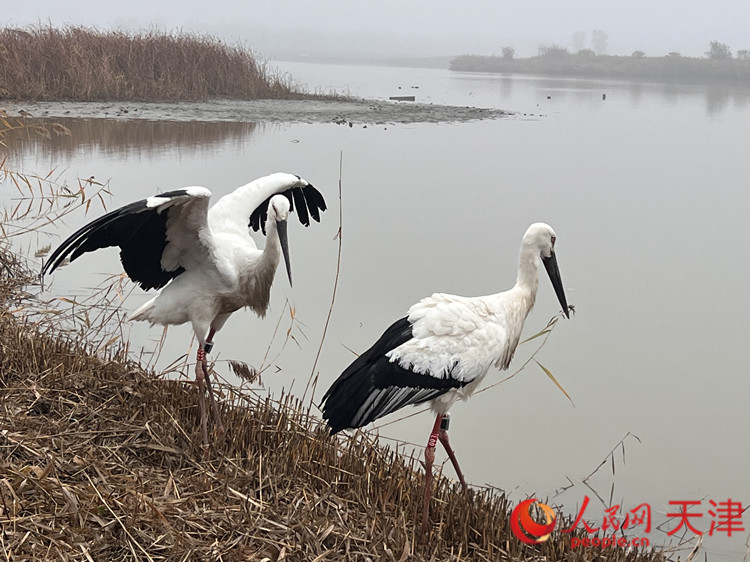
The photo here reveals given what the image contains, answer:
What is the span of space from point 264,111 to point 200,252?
14.8m

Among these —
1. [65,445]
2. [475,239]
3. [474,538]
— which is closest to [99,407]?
[65,445]

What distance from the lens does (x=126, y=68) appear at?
19.1m

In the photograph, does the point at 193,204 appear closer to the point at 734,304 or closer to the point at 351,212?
the point at 734,304

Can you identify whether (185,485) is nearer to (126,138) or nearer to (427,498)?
(427,498)

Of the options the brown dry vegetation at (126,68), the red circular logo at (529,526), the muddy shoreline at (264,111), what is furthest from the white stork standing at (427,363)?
the brown dry vegetation at (126,68)

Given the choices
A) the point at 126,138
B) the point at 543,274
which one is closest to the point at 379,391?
the point at 543,274

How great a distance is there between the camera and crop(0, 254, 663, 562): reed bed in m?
2.99

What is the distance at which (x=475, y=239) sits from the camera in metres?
9.48

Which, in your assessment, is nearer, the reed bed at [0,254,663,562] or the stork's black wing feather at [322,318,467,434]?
the reed bed at [0,254,663,562]

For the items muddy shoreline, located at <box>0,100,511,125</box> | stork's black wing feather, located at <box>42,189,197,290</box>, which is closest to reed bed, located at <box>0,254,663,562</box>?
stork's black wing feather, located at <box>42,189,197,290</box>

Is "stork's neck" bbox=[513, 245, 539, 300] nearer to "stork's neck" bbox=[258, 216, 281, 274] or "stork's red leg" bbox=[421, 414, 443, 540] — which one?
"stork's red leg" bbox=[421, 414, 443, 540]

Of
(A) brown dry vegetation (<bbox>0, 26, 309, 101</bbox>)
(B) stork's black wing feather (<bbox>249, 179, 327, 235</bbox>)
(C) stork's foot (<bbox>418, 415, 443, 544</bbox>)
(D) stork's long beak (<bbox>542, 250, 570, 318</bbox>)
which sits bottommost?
(C) stork's foot (<bbox>418, 415, 443, 544</bbox>)

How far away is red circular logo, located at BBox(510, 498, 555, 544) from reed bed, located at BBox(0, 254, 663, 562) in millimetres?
39

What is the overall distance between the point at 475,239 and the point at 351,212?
1.79 m
